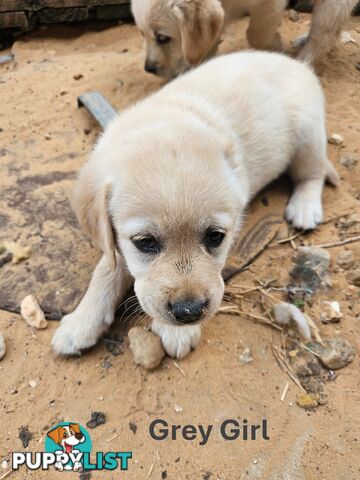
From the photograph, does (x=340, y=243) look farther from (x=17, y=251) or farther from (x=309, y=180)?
(x=17, y=251)

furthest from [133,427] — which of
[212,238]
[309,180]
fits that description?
[309,180]

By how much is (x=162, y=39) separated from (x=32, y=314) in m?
2.93

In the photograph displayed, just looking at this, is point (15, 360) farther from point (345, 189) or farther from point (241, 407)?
point (345, 189)

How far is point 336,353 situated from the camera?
240cm

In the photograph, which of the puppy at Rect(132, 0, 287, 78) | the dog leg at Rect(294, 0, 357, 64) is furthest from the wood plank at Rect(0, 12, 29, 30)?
the dog leg at Rect(294, 0, 357, 64)

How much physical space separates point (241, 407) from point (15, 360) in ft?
3.94

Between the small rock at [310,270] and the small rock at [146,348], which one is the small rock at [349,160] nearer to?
the small rock at [310,270]

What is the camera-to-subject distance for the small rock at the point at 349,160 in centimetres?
368

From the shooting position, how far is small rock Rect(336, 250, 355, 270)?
9.42 feet

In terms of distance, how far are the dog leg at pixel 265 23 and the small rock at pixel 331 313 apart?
3201 mm

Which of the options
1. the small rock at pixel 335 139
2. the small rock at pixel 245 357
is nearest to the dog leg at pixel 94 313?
the small rock at pixel 245 357

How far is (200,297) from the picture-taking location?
194 cm

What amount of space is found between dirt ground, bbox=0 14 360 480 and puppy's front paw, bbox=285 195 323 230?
8cm

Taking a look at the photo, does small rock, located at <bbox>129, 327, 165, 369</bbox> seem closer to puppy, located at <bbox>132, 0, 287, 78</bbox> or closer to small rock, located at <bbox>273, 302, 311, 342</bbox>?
small rock, located at <bbox>273, 302, 311, 342</bbox>
